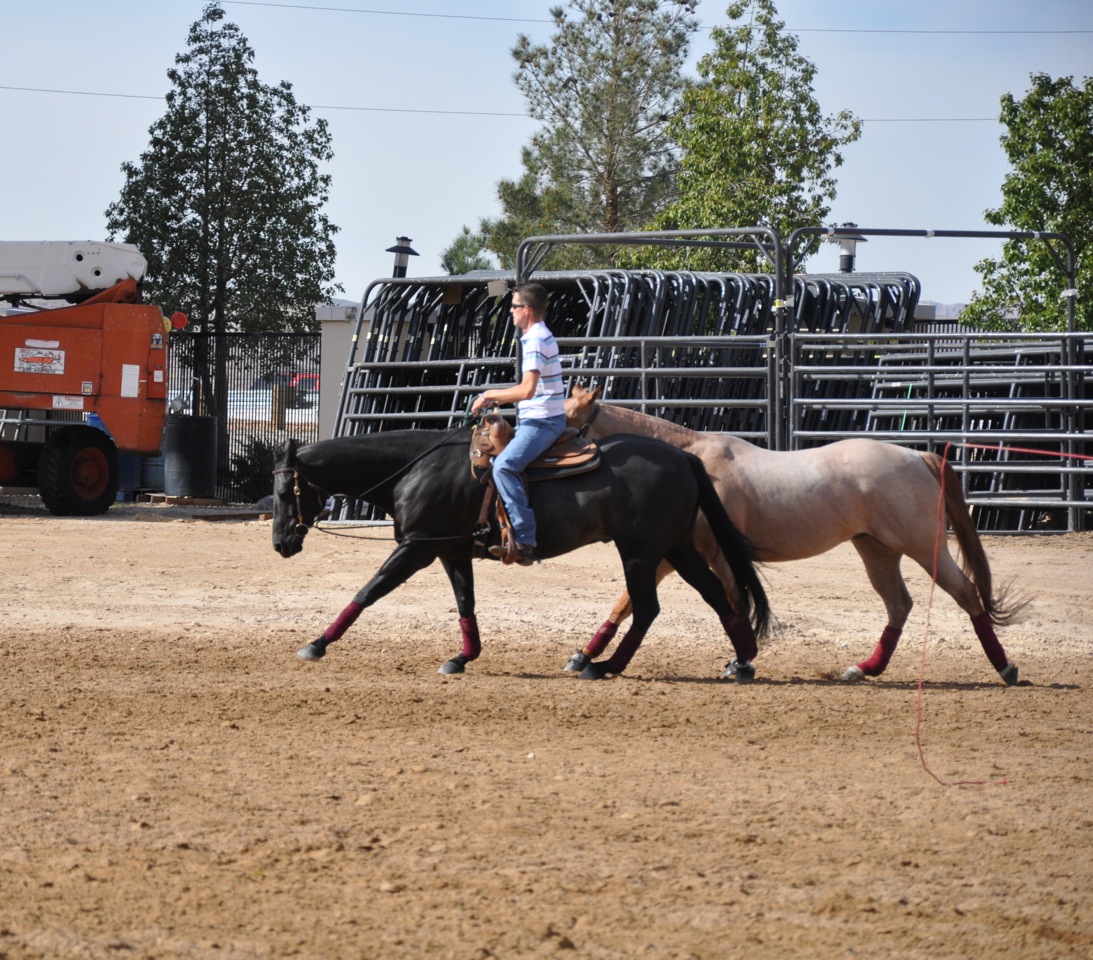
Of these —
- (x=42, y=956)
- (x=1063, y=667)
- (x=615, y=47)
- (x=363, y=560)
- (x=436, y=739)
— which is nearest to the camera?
(x=42, y=956)

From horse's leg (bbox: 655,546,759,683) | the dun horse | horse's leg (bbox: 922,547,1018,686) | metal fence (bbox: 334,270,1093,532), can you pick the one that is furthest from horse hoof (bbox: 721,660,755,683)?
metal fence (bbox: 334,270,1093,532)

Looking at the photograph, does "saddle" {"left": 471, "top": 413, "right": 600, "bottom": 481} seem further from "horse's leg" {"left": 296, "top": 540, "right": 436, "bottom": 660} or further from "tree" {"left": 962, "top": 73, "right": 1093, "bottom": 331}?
"tree" {"left": 962, "top": 73, "right": 1093, "bottom": 331}

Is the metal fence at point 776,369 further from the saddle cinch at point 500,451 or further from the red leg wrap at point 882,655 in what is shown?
the saddle cinch at point 500,451

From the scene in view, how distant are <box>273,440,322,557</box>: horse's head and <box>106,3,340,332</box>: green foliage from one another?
18833mm

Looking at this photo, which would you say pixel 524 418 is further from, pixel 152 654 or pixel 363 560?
pixel 363 560

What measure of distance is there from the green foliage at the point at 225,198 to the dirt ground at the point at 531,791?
17.3 metres

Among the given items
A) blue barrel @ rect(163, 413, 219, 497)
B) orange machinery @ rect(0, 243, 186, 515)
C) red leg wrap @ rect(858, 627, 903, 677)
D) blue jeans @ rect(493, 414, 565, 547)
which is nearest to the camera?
blue jeans @ rect(493, 414, 565, 547)

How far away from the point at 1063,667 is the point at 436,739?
176 inches

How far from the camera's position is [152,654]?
9.27m

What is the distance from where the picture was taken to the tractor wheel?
19.2m

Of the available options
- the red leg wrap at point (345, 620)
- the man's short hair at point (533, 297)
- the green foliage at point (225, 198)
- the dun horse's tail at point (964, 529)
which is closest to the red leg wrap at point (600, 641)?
the red leg wrap at point (345, 620)

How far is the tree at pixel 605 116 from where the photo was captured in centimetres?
3794

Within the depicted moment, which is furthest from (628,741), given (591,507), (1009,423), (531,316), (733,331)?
(733,331)

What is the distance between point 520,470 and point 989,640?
283 cm
